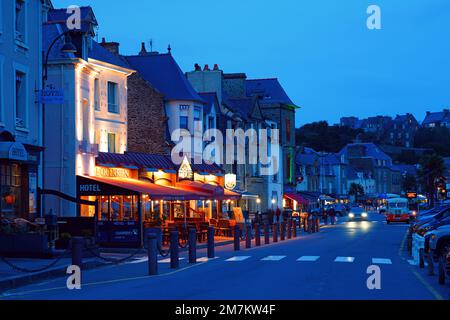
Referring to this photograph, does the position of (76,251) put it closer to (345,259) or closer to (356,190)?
(345,259)

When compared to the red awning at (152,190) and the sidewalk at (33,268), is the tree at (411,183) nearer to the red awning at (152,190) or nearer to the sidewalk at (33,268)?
the red awning at (152,190)

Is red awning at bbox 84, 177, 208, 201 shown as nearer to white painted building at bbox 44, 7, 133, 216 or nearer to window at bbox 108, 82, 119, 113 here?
white painted building at bbox 44, 7, 133, 216

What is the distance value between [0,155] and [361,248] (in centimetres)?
1517

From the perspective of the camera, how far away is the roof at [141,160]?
4032cm

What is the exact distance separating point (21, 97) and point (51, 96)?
2.17m

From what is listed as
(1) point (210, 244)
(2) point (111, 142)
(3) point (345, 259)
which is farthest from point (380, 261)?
(2) point (111, 142)

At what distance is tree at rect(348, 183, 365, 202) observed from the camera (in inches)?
5871

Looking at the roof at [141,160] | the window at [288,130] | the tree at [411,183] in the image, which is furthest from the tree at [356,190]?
the roof at [141,160]

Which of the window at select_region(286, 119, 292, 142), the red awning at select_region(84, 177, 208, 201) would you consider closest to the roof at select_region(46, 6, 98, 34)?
the red awning at select_region(84, 177, 208, 201)

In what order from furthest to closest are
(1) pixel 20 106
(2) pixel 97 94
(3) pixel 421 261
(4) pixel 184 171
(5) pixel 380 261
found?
(4) pixel 184 171, (2) pixel 97 94, (1) pixel 20 106, (5) pixel 380 261, (3) pixel 421 261

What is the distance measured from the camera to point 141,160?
43688mm

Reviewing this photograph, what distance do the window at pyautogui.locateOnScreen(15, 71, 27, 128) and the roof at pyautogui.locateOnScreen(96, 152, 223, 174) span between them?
8.43 meters

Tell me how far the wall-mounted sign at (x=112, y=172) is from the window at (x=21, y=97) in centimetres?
852
